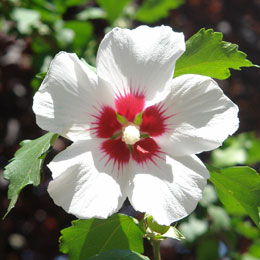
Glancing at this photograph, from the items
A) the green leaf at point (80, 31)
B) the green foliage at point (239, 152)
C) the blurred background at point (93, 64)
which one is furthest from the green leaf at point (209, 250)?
the green leaf at point (80, 31)

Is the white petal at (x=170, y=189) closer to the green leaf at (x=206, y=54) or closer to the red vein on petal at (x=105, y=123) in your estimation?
the red vein on petal at (x=105, y=123)

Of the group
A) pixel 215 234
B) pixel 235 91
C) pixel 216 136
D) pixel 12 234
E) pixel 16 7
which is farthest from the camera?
pixel 235 91

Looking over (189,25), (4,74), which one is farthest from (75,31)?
(189,25)

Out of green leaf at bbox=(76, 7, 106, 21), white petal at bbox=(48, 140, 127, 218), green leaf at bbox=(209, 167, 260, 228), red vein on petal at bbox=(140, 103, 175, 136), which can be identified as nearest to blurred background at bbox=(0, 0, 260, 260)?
green leaf at bbox=(76, 7, 106, 21)

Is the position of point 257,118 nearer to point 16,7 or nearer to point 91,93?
point 16,7

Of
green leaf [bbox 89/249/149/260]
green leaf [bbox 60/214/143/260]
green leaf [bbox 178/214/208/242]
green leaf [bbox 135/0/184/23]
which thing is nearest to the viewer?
green leaf [bbox 89/249/149/260]

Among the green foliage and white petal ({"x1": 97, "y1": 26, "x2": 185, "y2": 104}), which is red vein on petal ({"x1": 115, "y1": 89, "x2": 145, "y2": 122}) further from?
the green foliage

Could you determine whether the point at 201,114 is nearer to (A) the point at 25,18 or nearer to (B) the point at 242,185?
(B) the point at 242,185
